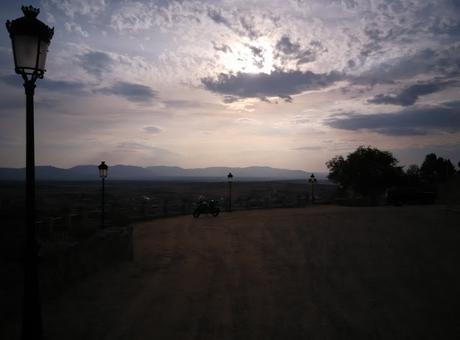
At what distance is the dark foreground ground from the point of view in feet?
23.1

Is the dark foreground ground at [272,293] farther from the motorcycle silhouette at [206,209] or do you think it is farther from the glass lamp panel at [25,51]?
the motorcycle silhouette at [206,209]

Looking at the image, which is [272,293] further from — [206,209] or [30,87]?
[206,209]

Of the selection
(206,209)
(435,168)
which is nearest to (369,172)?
(435,168)

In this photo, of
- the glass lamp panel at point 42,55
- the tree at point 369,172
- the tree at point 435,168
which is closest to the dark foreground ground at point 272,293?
the glass lamp panel at point 42,55

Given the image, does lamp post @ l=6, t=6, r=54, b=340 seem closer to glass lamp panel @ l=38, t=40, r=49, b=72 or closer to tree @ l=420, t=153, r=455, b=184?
glass lamp panel @ l=38, t=40, r=49, b=72

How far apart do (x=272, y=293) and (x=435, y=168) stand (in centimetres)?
5857

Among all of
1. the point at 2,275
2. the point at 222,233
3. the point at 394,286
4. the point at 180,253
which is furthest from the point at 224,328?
the point at 222,233

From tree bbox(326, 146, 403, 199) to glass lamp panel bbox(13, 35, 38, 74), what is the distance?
1821 inches

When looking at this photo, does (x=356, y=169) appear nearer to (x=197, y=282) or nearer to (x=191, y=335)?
(x=197, y=282)

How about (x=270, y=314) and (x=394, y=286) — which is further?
(x=394, y=286)

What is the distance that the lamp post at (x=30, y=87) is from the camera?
570 cm

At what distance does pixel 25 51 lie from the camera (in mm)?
5734

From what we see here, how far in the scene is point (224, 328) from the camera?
7.09 m

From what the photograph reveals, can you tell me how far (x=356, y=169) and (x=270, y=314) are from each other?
142 feet
